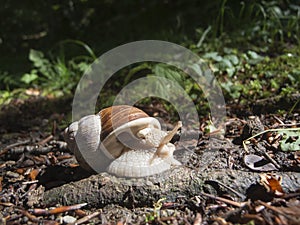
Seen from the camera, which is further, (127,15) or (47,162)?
(127,15)

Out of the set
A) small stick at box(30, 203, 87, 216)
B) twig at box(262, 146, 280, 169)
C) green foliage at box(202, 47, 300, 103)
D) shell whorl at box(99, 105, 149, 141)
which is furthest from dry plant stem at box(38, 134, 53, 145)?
twig at box(262, 146, 280, 169)

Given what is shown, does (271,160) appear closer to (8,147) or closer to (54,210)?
(54,210)

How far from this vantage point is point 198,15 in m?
5.83

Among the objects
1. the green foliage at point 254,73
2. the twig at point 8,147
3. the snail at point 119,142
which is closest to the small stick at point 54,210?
the snail at point 119,142

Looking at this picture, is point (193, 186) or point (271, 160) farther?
point (271, 160)

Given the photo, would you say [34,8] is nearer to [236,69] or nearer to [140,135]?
[236,69]

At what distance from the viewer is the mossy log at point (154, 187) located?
2.44 meters

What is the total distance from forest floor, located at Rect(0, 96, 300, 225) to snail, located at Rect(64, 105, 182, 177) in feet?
0.40

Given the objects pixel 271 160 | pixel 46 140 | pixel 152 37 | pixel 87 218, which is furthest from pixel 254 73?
pixel 87 218

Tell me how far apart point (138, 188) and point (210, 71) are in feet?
5.99

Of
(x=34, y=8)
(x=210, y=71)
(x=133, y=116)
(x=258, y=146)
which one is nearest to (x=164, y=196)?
(x=133, y=116)

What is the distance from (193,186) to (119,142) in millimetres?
621

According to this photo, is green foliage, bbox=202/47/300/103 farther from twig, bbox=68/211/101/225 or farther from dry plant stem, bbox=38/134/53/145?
twig, bbox=68/211/101/225

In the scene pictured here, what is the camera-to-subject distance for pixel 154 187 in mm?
2492
